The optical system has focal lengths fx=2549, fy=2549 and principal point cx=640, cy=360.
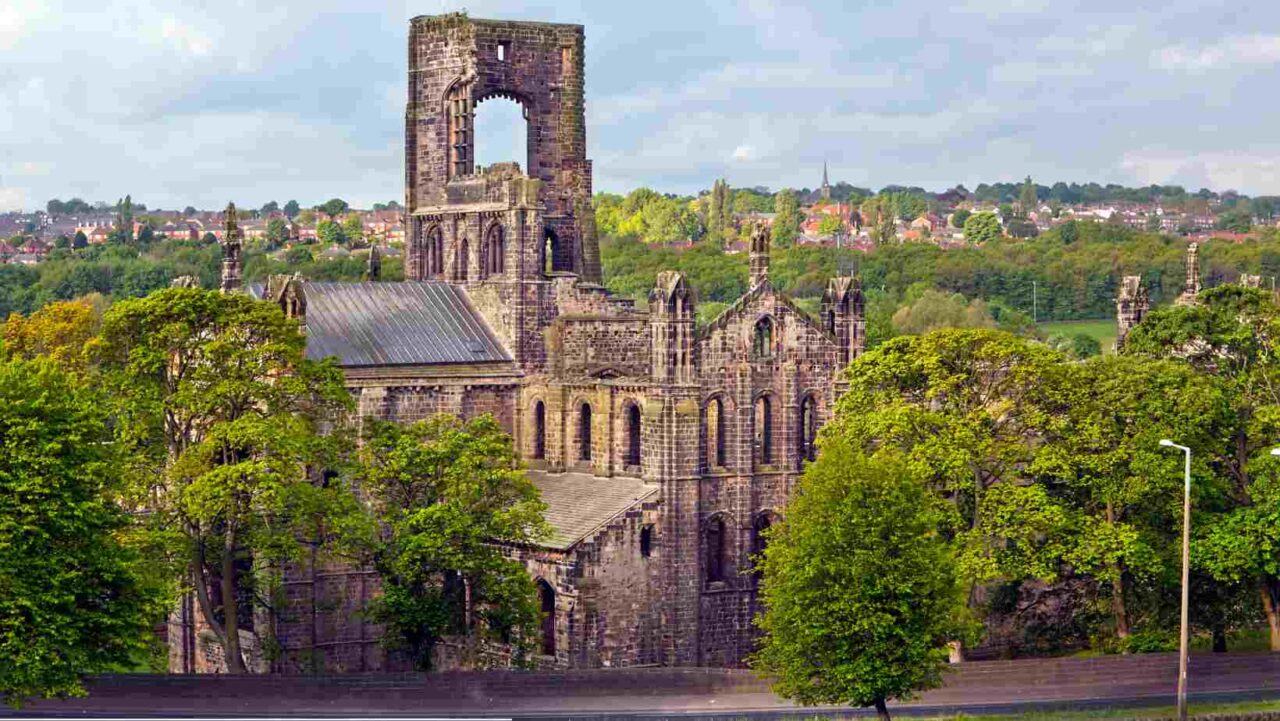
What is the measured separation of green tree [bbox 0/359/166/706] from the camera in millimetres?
72062

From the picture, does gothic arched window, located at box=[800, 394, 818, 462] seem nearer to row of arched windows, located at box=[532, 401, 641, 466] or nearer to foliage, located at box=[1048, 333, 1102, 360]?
row of arched windows, located at box=[532, 401, 641, 466]

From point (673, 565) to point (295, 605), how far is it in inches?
518

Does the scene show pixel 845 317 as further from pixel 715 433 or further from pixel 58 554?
pixel 58 554

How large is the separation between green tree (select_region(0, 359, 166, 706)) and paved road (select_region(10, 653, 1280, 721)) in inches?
125

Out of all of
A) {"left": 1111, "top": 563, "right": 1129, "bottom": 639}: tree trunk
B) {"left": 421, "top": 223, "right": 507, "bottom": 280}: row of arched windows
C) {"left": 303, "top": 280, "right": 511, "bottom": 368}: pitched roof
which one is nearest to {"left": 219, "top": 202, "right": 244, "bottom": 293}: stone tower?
{"left": 303, "top": 280, "right": 511, "bottom": 368}: pitched roof

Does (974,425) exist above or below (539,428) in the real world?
above

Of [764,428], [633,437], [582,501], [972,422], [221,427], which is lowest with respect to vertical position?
[582,501]

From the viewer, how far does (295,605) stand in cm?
8812

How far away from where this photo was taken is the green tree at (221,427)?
80.6m

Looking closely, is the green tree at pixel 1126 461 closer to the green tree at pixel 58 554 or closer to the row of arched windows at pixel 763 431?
the row of arched windows at pixel 763 431

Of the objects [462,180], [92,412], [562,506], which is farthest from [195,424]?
[462,180]

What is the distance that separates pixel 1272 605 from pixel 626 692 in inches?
933

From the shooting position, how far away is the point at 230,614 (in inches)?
3302

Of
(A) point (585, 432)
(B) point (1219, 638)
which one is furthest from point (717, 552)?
(B) point (1219, 638)
